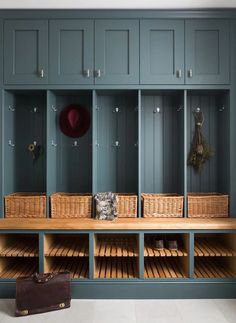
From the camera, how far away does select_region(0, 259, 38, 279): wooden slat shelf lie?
2.63 meters

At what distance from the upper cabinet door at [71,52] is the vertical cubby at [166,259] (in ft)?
5.49

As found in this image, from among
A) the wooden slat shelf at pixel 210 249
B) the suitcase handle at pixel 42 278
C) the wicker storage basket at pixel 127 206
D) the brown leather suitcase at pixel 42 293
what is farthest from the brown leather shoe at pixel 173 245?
the suitcase handle at pixel 42 278

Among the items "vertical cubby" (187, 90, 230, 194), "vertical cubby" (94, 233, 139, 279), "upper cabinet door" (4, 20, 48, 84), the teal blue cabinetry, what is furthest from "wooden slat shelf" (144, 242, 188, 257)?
"upper cabinet door" (4, 20, 48, 84)

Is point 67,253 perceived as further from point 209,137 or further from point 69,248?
point 209,137

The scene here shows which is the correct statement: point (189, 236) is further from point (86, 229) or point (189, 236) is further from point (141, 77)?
point (141, 77)

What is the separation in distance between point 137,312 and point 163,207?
0.92 metres

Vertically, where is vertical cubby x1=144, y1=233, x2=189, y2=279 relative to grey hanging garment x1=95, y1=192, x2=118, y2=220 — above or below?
below

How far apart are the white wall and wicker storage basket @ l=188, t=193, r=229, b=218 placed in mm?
1757

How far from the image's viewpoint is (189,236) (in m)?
2.54

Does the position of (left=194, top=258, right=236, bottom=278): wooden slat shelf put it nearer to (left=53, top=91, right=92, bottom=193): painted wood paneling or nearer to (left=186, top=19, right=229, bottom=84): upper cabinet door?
(left=53, top=91, right=92, bottom=193): painted wood paneling

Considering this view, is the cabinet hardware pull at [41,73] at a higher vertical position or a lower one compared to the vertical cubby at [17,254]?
higher

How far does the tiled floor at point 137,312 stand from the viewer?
2.22 meters

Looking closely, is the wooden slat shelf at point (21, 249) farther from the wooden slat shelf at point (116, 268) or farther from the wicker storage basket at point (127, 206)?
the wicker storage basket at point (127, 206)

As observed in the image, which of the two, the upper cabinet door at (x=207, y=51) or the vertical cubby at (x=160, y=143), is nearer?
the upper cabinet door at (x=207, y=51)
